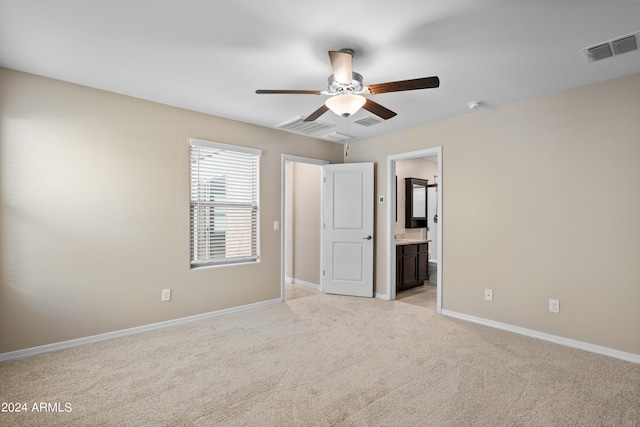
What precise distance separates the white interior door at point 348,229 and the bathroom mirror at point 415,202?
1.71 metres

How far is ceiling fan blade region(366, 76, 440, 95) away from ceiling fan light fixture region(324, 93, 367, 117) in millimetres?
109

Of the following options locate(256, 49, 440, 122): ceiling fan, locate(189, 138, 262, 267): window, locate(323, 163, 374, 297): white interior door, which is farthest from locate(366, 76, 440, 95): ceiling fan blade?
locate(323, 163, 374, 297): white interior door

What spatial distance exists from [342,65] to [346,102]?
0.32 meters

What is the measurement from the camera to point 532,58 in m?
2.56

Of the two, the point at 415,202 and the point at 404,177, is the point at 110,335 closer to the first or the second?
the point at 404,177

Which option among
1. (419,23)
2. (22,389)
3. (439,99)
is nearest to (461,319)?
(439,99)

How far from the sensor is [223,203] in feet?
13.5

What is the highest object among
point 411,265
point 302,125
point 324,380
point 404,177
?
point 302,125

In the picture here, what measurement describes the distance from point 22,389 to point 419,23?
376 centimetres

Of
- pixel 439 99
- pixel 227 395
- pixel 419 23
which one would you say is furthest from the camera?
pixel 439 99

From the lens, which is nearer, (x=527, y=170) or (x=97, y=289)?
(x=97, y=289)

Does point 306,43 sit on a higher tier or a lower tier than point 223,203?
higher

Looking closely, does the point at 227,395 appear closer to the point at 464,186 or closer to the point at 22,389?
the point at 22,389

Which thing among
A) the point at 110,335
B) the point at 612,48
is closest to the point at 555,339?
the point at 612,48
